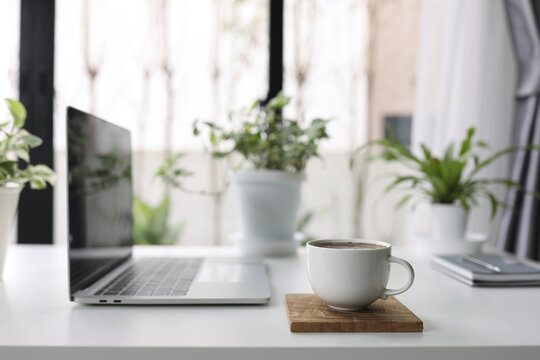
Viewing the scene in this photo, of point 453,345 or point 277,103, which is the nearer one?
point 453,345

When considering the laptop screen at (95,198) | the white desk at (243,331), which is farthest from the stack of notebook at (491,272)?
the laptop screen at (95,198)

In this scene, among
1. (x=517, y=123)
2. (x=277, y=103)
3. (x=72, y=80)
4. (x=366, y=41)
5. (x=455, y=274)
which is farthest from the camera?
(x=366, y=41)

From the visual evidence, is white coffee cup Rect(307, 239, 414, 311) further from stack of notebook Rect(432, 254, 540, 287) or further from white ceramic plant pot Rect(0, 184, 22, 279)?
white ceramic plant pot Rect(0, 184, 22, 279)

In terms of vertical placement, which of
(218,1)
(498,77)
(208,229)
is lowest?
(208,229)

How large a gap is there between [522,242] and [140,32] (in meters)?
2.11

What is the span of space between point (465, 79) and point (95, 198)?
67.2 inches

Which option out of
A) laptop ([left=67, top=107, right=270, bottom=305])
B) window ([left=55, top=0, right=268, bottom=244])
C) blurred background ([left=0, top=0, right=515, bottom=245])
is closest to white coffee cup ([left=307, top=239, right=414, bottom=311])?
laptop ([left=67, top=107, right=270, bottom=305])

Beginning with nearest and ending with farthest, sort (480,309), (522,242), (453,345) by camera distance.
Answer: (453,345)
(480,309)
(522,242)

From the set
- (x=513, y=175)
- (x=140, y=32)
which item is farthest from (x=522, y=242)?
(x=140, y=32)

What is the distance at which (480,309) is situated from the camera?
0.67m

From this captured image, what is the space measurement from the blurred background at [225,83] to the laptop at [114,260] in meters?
1.48

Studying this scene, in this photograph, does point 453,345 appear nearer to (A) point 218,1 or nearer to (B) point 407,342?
(B) point 407,342

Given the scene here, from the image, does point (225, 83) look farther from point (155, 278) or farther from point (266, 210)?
point (155, 278)

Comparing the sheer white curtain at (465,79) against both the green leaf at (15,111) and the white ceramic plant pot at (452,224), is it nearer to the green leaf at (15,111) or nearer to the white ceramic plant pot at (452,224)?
the white ceramic plant pot at (452,224)
